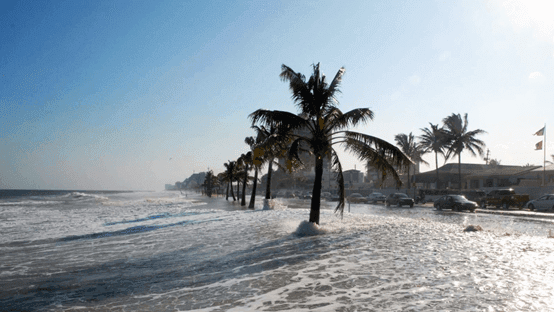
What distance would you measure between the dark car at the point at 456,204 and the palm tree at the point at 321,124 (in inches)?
780

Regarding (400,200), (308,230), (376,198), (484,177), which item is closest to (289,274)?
(308,230)

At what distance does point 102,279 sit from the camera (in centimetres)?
763

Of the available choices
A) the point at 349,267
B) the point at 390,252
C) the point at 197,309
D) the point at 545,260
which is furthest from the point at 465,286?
the point at 197,309

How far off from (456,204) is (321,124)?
22.9 m

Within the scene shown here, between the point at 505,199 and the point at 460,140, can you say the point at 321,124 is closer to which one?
the point at 505,199

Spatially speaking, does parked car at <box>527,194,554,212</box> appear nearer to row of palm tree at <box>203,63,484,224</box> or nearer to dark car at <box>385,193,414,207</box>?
dark car at <box>385,193,414,207</box>

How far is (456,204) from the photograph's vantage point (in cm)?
3075

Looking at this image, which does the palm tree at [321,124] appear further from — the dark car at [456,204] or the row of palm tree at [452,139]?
the row of palm tree at [452,139]

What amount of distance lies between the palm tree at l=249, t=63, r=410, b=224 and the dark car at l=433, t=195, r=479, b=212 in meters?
19.8

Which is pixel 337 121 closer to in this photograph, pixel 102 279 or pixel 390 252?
pixel 390 252

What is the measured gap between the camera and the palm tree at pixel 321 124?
14148 mm

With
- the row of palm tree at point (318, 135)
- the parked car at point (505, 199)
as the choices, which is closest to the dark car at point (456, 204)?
the parked car at point (505, 199)

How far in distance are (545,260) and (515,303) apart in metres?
4.24

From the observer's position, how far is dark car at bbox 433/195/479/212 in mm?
29953
